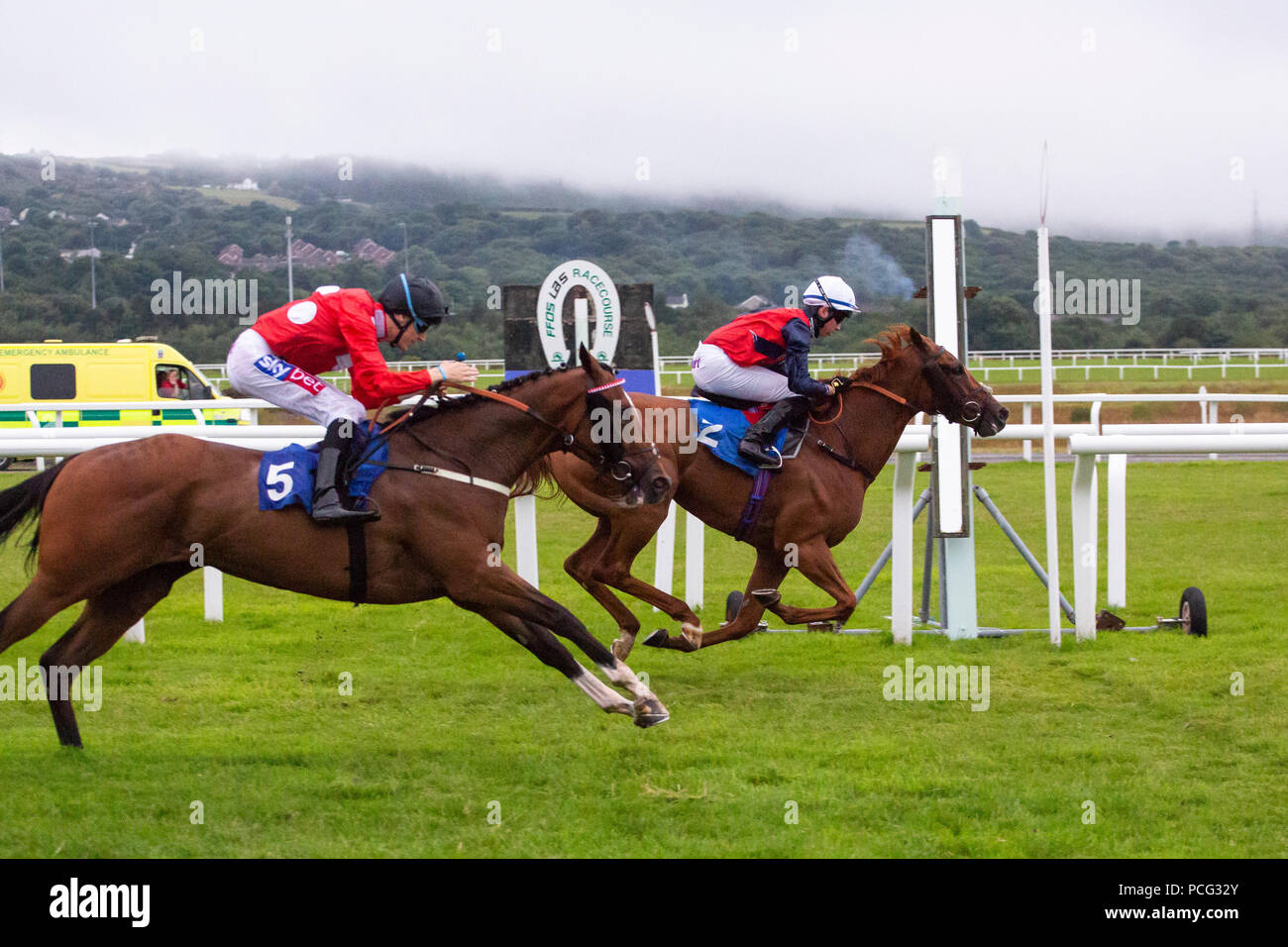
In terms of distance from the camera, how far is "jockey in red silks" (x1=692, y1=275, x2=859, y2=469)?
6.61 metres

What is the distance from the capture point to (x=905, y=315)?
38.0 meters

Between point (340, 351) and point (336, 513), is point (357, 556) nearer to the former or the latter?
point (336, 513)

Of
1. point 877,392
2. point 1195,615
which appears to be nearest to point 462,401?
point 877,392

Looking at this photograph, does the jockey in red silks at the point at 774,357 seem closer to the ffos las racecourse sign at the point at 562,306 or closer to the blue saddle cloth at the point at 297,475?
the ffos las racecourse sign at the point at 562,306

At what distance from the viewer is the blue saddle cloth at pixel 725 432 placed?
6.58m

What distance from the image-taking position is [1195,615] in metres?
7.16

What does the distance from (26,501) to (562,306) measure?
13.9ft

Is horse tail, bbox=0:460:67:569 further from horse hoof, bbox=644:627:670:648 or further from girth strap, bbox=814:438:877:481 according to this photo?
girth strap, bbox=814:438:877:481

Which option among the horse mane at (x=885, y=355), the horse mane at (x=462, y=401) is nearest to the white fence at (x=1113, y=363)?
the horse mane at (x=885, y=355)

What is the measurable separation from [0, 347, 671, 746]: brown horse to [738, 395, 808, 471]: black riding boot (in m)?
1.42

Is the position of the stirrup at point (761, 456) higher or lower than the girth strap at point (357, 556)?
higher

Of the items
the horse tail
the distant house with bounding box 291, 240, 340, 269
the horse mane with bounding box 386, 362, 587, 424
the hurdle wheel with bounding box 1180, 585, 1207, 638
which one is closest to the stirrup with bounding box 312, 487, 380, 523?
the horse mane with bounding box 386, 362, 587, 424

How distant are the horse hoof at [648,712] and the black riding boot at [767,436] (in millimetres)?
1904

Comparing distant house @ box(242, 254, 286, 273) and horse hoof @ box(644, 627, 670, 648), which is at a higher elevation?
distant house @ box(242, 254, 286, 273)
